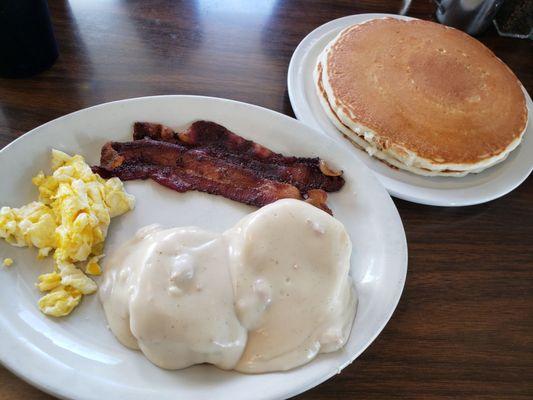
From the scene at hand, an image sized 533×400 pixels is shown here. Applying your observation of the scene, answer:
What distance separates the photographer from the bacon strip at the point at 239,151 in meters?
1.44

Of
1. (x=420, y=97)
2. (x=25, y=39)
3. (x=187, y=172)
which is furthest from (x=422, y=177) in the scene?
(x=25, y=39)

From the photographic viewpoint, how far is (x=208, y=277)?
1072mm

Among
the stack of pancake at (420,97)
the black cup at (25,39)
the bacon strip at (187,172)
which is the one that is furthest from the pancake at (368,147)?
the black cup at (25,39)

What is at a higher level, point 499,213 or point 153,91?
point 499,213

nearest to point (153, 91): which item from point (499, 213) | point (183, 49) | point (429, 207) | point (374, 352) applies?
point (183, 49)

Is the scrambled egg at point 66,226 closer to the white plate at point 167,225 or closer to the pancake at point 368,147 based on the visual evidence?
the white plate at point 167,225

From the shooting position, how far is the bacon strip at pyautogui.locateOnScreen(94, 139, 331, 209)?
1.38 m

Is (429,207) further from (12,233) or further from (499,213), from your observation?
(12,233)

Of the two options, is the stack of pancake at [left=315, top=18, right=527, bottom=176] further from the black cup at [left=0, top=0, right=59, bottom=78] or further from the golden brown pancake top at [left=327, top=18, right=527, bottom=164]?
the black cup at [left=0, top=0, right=59, bottom=78]

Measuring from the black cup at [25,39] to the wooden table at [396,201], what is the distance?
44 mm

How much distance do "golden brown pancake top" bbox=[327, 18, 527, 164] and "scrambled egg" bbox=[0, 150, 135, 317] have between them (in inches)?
34.5

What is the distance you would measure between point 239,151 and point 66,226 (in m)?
0.60

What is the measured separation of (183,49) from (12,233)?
3.57 ft

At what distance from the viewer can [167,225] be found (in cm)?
131
